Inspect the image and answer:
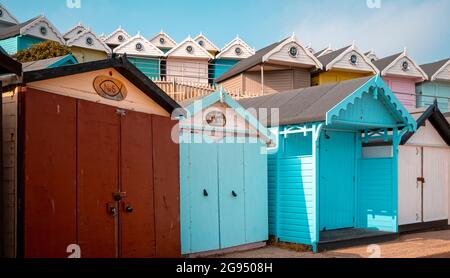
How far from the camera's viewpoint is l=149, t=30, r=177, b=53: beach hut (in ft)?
120

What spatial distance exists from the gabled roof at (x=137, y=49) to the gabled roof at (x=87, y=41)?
1.19 meters

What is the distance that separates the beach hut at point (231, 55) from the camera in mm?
34406

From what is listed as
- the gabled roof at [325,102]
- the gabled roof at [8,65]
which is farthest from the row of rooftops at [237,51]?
the gabled roof at [8,65]

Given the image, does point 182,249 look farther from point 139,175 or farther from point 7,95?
point 7,95

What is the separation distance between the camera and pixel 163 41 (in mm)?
37062

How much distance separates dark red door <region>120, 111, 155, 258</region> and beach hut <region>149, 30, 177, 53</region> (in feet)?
99.3

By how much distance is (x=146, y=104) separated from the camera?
25.5ft

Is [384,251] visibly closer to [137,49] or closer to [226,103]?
[226,103]

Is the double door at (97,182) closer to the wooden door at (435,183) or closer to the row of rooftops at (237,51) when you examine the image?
the wooden door at (435,183)

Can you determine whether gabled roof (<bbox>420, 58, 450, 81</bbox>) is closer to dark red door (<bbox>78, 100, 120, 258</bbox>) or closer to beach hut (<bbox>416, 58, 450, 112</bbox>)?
beach hut (<bbox>416, 58, 450, 112</bbox>)

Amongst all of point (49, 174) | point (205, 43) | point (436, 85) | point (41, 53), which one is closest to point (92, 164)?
point (49, 174)

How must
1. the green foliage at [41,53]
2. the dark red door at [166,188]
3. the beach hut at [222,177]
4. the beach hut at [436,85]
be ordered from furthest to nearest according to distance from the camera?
the beach hut at [436,85] → the green foliage at [41,53] → the beach hut at [222,177] → the dark red door at [166,188]

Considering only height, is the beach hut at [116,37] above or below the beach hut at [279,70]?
above

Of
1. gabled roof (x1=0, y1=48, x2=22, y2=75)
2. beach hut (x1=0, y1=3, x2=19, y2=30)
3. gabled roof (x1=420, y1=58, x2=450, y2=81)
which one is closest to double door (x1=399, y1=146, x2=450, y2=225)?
gabled roof (x1=0, y1=48, x2=22, y2=75)
